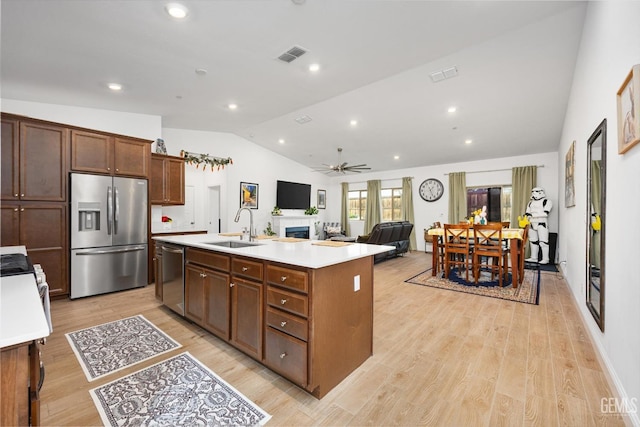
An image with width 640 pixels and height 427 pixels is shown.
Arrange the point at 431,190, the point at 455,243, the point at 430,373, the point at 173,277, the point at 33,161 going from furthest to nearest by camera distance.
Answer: the point at 431,190
the point at 455,243
the point at 33,161
the point at 173,277
the point at 430,373

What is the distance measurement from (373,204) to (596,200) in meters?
7.19

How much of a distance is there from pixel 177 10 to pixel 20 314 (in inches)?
101

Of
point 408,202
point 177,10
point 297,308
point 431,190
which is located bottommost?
point 297,308

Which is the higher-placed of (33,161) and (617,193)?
(33,161)

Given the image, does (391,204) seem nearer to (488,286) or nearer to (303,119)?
(303,119)

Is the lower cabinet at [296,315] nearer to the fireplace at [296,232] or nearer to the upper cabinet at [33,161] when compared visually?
the upper cabinet at [33,161]

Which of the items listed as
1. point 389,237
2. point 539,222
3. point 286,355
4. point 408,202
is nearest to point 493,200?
point 539,222

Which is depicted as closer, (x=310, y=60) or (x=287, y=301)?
(x=287, y=301)

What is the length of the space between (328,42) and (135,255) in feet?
13.2

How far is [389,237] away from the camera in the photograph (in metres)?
6.39

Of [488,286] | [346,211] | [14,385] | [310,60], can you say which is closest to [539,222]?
[488,286]

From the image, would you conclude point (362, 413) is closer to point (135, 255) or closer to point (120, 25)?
point (120, 25)

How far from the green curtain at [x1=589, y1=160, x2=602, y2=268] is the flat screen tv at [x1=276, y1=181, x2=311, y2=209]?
23.2 feet

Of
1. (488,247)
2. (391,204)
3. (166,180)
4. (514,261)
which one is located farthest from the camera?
(391,204)
